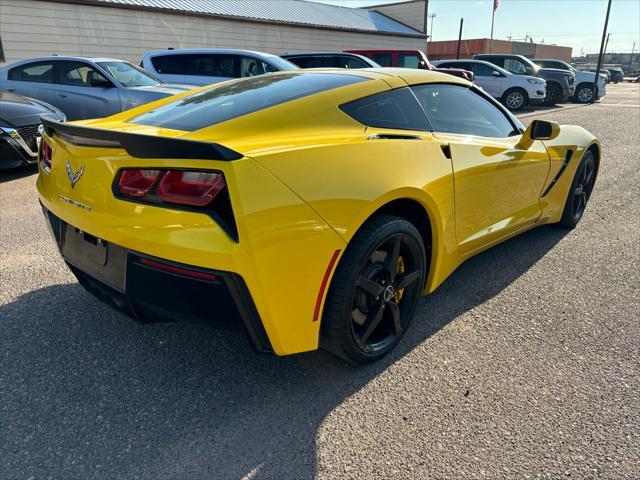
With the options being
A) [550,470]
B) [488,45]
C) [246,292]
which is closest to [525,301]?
[550,470]

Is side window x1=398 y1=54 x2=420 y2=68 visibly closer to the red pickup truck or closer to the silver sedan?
the red pickup truck

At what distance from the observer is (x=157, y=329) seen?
104 inches

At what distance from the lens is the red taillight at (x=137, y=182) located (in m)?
1.80

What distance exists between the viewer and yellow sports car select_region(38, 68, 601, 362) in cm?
174

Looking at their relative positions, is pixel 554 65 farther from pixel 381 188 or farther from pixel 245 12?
pixel 381 188

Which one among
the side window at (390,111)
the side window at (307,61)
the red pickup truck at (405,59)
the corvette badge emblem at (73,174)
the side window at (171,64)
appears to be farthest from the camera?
the red pickup truck at (405,59)

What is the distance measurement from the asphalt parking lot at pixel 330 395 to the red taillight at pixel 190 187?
0.93m

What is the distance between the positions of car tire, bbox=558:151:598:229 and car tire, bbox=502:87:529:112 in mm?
12364

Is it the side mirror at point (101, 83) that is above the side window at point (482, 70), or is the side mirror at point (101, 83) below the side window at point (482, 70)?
above

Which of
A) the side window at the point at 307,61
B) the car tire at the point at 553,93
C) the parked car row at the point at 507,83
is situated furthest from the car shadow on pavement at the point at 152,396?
the car tire at the point at 553,93

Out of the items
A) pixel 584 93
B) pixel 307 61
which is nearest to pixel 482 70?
pixel 584 93

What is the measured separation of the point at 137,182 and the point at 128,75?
291 inches

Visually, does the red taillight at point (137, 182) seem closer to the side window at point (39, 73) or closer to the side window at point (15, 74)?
the side window at point (39, 73)

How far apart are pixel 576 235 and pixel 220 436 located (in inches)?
145
